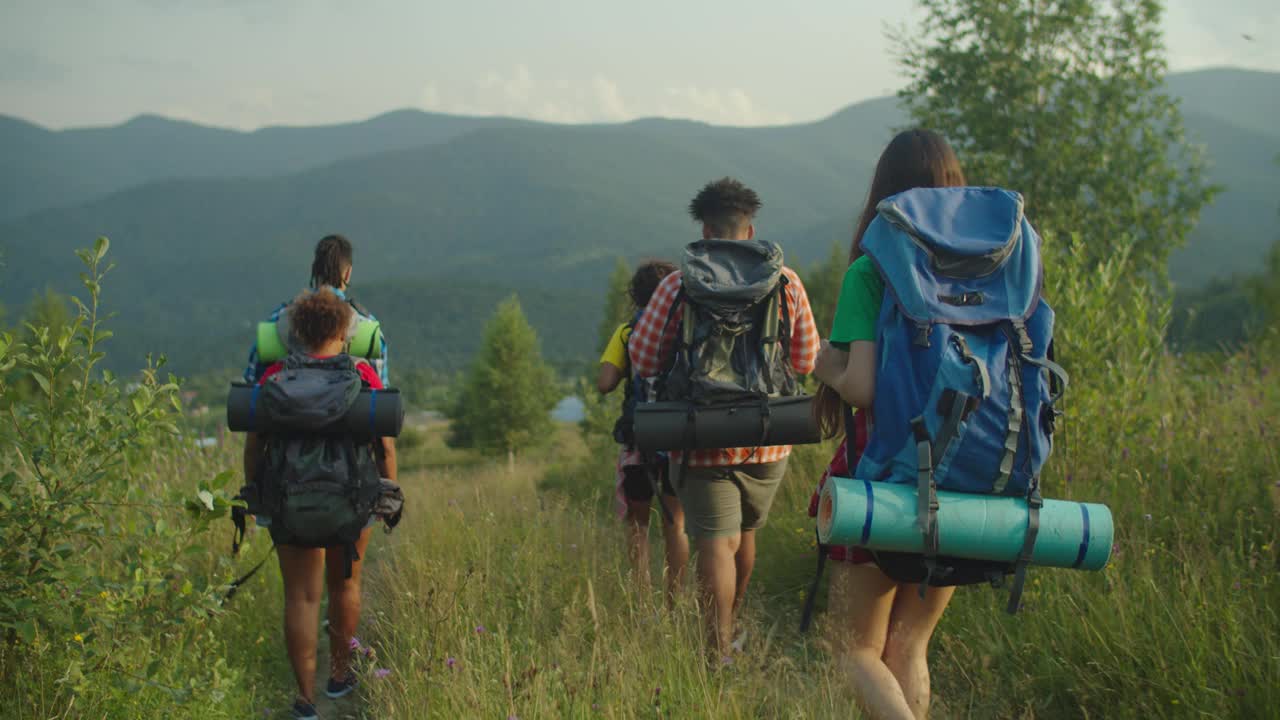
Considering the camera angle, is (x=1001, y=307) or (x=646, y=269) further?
(x=646, y=269)

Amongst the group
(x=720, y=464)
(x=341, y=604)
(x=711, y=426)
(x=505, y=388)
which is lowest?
(x=505, y=388)

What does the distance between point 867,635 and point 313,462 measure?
7.44 ft

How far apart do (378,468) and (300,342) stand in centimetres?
64

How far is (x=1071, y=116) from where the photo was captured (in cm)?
1652

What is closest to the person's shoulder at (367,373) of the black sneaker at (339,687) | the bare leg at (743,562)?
the black sneaker at (339,687)

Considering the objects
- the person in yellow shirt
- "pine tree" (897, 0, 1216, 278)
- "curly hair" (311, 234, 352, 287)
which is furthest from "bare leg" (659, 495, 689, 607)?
"pine tree" (897, 0, 1216, 278)

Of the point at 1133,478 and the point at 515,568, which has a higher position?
the point at 1133,478

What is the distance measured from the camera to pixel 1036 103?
16781 mm

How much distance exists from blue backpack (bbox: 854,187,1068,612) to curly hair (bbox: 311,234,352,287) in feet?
9.25

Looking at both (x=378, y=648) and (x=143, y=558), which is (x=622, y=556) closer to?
(x=378, y=648)

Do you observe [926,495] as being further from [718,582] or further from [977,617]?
[977,617]

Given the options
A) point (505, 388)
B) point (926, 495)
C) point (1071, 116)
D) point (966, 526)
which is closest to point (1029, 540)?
point (966, 526)

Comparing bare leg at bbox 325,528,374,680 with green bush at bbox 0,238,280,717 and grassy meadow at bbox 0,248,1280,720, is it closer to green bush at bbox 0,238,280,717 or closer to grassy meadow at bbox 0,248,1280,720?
grassy meadow at bbox 0,248,1280,720

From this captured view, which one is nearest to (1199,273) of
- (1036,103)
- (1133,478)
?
(1036,103)
